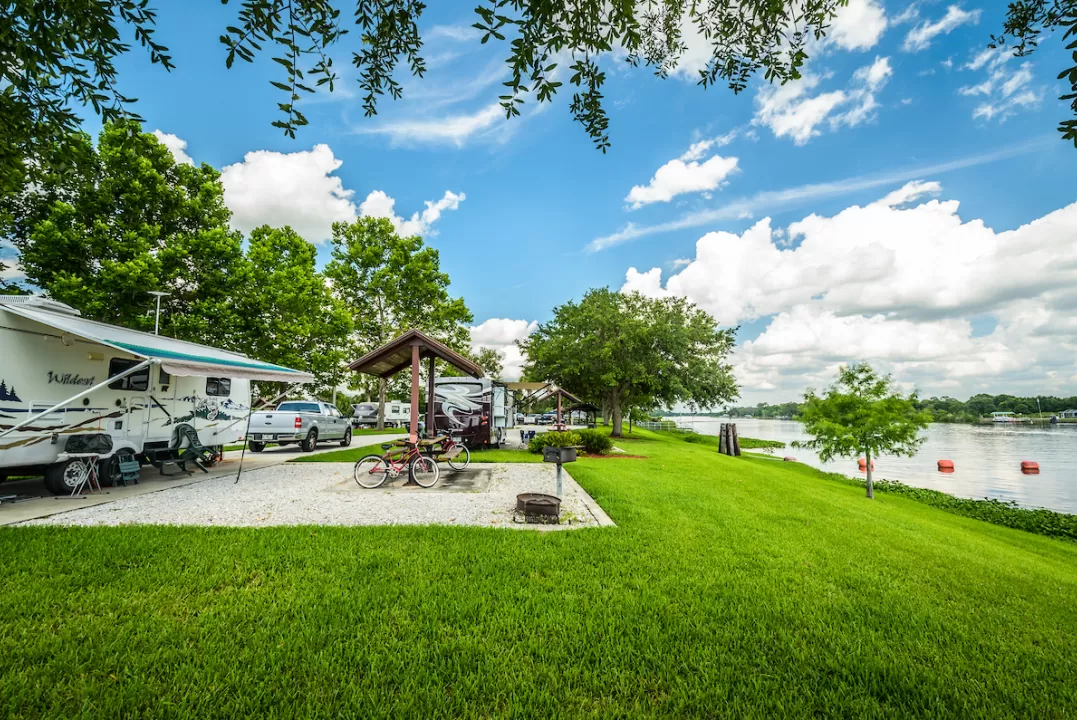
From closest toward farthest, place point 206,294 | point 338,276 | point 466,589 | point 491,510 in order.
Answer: point 466,589, point 491,510, point 206,294, point 338,276

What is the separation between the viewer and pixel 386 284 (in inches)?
1136

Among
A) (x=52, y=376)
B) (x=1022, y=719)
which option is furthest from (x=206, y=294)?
(x=1022, y=719)

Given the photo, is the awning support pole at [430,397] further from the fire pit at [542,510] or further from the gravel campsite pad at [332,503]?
the fire pit at [542,510]

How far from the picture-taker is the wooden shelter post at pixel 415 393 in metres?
9.37

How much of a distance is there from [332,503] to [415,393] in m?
2.99

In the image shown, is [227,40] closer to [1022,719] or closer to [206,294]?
[1022,719]

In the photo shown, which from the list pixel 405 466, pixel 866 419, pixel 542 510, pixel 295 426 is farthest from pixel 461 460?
pixel 866 419

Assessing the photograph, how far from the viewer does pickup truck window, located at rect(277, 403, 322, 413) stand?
1593cm

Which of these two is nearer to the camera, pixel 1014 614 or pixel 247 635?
pixel 247 635

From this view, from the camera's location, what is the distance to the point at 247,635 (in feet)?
9.67

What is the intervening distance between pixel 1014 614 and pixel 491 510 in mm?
5555

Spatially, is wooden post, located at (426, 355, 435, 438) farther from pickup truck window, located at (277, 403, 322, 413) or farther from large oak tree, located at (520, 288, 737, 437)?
large oak tree, located at (520, 288, 737, 437)

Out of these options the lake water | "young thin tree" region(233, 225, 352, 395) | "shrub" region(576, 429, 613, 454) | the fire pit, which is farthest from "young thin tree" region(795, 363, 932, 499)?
"young thin tree" region(233, 225, 352, 395)

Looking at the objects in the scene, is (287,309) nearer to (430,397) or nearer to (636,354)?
(430,397)
